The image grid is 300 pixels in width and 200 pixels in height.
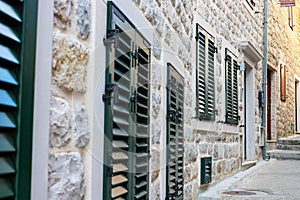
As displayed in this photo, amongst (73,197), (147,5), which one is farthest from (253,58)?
(73,197)

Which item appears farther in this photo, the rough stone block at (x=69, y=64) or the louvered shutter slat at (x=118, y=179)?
the louvered shutter slat at (x=118, y=179)

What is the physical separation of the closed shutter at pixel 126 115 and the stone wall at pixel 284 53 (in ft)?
29.1

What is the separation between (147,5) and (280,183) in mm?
4398

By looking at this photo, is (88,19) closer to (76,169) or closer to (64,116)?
(64,116)

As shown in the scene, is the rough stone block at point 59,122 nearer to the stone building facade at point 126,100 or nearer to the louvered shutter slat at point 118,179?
the stone building facade at point 126,100

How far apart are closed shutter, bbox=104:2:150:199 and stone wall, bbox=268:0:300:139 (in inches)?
349

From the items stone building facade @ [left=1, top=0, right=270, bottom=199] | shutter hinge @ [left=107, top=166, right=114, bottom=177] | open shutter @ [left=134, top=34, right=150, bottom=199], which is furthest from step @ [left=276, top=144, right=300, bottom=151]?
Answer: shutter hinge @ [left=107, top=166, right=114, bottom=177]

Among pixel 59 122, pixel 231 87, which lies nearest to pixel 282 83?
pixel 231 87

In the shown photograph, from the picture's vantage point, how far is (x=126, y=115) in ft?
7.95

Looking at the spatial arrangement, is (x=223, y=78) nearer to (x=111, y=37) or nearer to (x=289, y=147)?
(x=111, y=37)

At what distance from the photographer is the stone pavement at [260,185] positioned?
5461mm

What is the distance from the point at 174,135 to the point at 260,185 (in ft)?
9.64

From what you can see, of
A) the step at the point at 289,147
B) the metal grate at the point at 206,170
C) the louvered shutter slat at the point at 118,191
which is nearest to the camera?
the louvered shutter slat at the point at 118,191

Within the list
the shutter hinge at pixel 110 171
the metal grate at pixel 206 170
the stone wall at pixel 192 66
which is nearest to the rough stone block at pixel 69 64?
the shutter hinge at pixel 110 171
